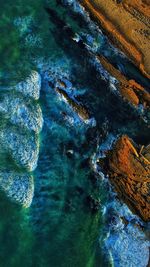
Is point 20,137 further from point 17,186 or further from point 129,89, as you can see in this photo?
point 129,89

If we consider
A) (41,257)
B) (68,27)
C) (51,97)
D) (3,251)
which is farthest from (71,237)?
(68,27)

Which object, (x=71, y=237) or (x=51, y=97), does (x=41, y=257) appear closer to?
(x=71, y=237)

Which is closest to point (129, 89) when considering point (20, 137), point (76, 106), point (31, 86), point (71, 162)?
point (76, 106)

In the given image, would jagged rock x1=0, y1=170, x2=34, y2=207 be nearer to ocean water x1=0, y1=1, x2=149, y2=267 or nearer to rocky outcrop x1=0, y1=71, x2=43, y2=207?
rocky outcrop x1=0, y1=71, x2=43, y2=207

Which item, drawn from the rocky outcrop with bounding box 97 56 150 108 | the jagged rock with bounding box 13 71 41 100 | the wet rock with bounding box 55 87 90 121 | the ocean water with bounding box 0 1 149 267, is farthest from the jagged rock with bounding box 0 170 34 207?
the rocky outcrop with bounding box 97 56 150 108

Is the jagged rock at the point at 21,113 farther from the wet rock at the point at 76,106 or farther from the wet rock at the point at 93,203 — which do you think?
the wet rock at the point at 93,203

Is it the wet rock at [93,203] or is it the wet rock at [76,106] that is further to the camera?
the wet rock at [76,106]

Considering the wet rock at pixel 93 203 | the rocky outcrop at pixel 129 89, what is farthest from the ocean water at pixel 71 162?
the rocky outcrop at pixel 129 89
